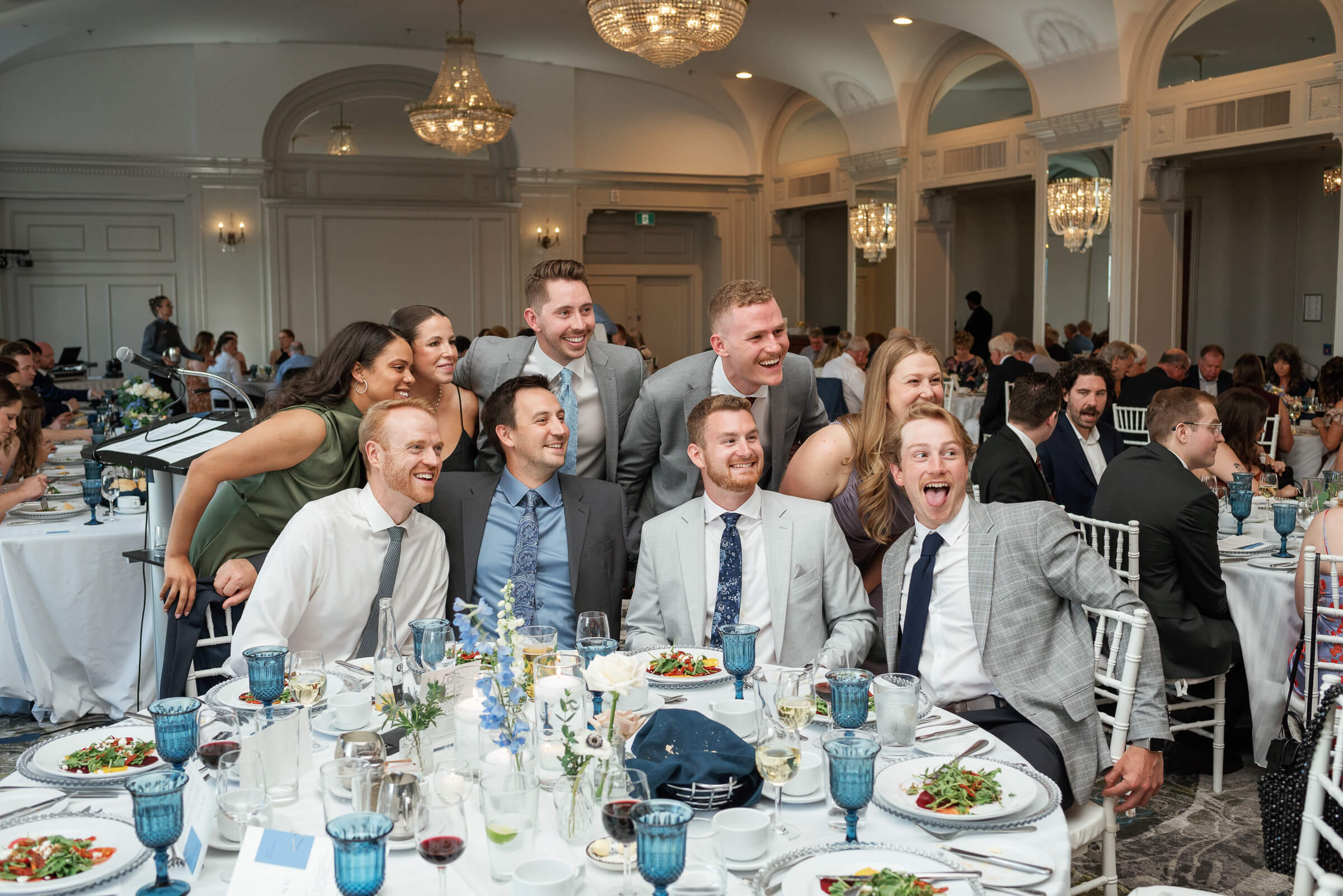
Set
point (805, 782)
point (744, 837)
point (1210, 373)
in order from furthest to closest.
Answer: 1. point (1210, 373)
2. point (805, 782)
3. point (744, 837)

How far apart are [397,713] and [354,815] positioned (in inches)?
19.1

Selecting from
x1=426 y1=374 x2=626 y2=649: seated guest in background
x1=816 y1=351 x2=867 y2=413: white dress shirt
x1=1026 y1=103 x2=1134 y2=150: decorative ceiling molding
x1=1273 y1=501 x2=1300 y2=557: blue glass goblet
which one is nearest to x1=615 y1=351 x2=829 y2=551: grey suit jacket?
x1=426 y1=374 x2=626 y2=649: seated guest in background

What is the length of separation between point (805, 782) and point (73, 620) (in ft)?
11.9

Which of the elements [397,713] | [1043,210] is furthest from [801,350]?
[397,713]

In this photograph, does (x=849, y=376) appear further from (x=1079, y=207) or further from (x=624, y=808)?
(x=624, y=808)

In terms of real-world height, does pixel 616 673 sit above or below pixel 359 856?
above

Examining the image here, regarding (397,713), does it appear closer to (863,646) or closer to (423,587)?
(423,587)

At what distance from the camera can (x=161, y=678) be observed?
3422mm

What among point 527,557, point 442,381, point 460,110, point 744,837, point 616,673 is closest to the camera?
point 744,837

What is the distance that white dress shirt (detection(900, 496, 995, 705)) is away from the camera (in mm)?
2602

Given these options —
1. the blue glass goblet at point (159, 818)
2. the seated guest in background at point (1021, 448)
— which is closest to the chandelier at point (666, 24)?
the seated guest in background at point (1021, 448)

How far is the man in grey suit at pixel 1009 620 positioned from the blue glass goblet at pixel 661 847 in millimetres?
1287

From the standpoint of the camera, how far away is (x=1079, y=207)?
405 inches

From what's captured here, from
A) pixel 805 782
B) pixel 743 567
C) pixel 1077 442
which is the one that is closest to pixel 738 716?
pixel 805 782
